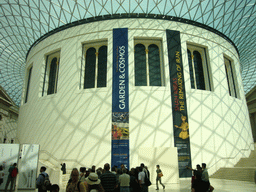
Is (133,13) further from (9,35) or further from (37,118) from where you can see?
A: (9,35)

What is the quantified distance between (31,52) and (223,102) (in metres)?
25.9

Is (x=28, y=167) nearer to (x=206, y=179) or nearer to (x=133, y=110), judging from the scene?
(x=133, y=110)

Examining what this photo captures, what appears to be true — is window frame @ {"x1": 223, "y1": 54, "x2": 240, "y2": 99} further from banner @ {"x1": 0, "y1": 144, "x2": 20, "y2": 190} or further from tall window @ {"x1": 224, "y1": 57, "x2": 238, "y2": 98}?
banner @ {"x1": 0, "y1": 144, "x2": 20, "y2": 190}

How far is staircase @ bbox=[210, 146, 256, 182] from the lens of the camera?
16.4m

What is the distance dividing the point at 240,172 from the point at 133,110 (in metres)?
10.6

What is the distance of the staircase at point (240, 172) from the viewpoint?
16438mm

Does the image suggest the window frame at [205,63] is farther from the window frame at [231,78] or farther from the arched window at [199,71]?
the window frame at [231,78]

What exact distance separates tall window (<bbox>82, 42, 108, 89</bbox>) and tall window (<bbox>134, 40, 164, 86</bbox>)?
11.8ft

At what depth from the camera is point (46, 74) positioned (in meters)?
25.7

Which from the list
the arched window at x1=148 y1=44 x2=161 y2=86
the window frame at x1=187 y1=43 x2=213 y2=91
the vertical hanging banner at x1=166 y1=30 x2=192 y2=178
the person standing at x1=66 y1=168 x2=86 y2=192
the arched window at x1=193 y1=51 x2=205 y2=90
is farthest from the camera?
the arched window at x1=193 y1=51 x2=205 y2=90

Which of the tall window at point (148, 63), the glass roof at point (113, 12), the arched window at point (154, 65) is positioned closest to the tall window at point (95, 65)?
the tall window at point (148, 63)

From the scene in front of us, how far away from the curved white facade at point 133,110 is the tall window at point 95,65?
97 cm

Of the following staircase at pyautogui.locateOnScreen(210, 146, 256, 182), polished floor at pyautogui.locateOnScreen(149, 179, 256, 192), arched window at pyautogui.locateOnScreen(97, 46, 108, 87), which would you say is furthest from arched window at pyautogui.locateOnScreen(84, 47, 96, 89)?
staircase at pyautogui.locateOnScreen(210, 146, 256, 182)

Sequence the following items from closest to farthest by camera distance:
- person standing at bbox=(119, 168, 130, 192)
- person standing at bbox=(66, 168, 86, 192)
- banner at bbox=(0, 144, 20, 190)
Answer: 1. person standing at bbox=(66, 168, 86, 192)
2. person standing at bbox=(119, 168, 130, 192)
3. banner at bbox=(0, 144, 20, 190)
